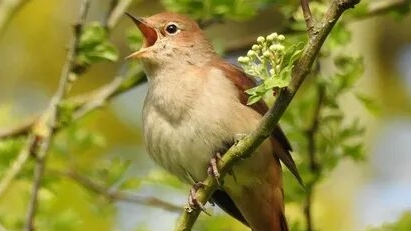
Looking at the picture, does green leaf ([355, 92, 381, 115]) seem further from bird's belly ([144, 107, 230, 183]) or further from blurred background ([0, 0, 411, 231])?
bird's belly ([144, 107, 230, 183])

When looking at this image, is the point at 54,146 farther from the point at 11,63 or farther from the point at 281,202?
the point at 11,63

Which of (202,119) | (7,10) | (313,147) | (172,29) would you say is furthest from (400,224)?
(7,10)

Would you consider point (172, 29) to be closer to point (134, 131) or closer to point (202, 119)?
point (202, 119)

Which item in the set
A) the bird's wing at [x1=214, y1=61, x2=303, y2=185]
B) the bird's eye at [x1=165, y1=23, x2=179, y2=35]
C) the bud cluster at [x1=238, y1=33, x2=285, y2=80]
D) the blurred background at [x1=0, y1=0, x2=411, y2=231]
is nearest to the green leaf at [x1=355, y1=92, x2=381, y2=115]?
the blurred background at [x1=0, y1=0, x2=411, y2=231]

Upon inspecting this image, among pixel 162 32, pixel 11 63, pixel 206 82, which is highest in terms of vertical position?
pixel 11 63

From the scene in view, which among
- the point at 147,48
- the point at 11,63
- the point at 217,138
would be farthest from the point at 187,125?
the point at 11,63

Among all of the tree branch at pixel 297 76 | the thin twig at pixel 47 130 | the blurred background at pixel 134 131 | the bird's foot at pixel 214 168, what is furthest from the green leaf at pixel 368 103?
the tree branch at pixel 297 76

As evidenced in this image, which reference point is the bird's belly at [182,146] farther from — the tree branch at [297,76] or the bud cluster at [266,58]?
the bud cluster at [266,58]
